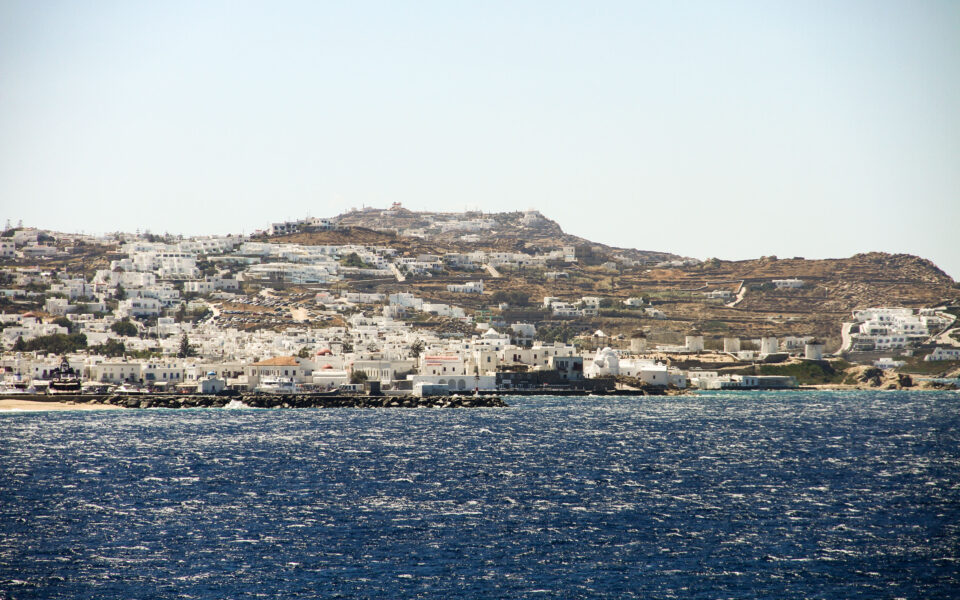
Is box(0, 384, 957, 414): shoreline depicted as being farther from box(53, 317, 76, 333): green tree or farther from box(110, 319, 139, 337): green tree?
box(53, 317, 76, 333): green tree

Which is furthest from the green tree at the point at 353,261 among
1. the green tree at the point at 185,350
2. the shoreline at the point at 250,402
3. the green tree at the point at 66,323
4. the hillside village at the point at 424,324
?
the shoreline at the point at 250,402

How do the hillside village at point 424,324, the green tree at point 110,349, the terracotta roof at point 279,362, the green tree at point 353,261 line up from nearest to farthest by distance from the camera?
the terracotta roof at point 279,362 → the hillside village at point 424,324 → the green tree at point 110,349 → the green tree at point 353,261

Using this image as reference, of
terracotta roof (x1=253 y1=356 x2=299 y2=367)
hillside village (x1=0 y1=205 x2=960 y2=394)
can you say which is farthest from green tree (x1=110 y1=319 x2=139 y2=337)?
terracotta roof (x1=253 y1=356 x2=299 y2=367)

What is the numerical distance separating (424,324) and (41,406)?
2854 inches

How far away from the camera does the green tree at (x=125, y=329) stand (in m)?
139

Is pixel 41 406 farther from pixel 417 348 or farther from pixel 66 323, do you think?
pixel 66 323

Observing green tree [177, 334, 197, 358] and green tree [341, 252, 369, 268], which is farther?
green tree [341, 252, 369, 268]

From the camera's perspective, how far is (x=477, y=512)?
40500 mm

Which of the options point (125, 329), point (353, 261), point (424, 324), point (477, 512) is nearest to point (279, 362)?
point (125, 329)

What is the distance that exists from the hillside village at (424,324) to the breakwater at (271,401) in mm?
5696

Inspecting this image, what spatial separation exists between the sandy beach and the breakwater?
0.99 metres

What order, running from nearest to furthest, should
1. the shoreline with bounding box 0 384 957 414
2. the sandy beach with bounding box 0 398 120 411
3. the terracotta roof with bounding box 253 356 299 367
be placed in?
the sandy beach with bounding box 0 398 120 411, the shoreline with bounding box 0 384 957 414, the terracotta roof with bounding box 253 356 299 367

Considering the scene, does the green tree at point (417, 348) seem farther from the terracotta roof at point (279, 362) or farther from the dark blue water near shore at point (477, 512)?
the dark blue water near shore at point (477, 512)

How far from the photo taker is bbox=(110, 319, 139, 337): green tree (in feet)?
456
